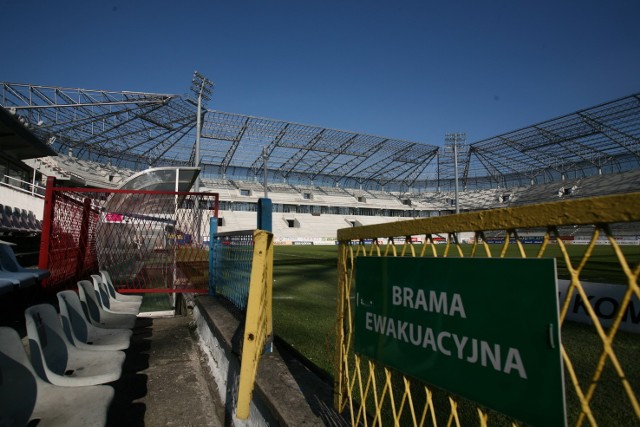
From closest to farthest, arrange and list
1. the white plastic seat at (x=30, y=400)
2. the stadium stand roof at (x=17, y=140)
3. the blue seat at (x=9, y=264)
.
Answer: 1. the white plastic seat at (x=30, y=400)
2. the blue seat at (x=9, y=264)
3. the stadium stand roof at (x=17, y=140)

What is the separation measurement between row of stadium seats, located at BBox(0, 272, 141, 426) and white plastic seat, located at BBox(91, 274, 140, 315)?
0.69m

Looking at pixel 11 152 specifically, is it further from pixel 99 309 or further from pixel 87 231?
pixel 99 309

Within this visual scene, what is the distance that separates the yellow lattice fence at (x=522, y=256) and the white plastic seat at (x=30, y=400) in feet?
4.18

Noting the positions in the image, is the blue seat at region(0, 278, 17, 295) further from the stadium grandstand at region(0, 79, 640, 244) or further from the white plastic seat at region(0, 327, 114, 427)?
the stadium grandstand at region(0, 79, 640, 244)

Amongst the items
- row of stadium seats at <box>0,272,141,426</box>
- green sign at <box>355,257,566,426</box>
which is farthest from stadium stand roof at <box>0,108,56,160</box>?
green sign at <box>355,257,566,426</box>

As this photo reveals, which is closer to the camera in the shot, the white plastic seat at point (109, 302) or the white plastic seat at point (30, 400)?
the white plastic seat at point (30, 400)

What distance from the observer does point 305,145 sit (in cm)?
4672

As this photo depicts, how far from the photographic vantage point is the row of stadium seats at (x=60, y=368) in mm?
1784

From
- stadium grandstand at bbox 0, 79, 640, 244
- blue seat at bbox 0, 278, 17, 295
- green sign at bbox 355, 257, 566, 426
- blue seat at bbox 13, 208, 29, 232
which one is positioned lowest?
blue seat at bbox 0, 278, 17, 295

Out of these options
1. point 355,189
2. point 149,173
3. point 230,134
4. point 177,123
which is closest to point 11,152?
point 149,173

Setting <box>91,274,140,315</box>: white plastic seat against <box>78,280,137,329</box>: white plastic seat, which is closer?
<box>78,280,137,329</box>: white plastic seat

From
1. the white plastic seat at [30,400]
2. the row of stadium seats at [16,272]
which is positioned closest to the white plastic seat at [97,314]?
the row of stadium seats at [16,272]

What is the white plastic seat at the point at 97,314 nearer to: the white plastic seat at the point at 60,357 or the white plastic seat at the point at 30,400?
the white plastic seat at the point at 60,357

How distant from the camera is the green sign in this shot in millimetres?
854
